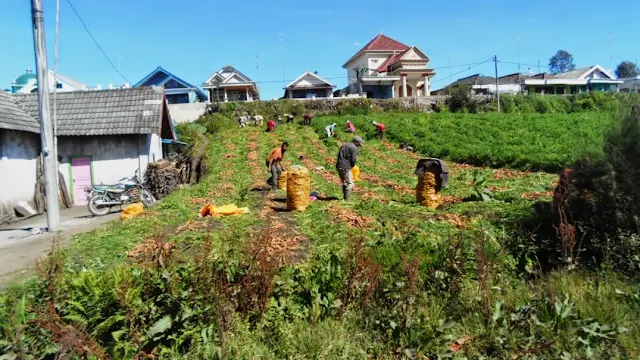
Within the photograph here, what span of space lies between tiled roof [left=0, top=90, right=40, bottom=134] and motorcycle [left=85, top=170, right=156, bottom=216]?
340 cm

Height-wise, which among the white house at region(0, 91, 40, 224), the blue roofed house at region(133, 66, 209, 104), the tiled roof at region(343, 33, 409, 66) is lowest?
the white house at region(0, 91, 40, 224)

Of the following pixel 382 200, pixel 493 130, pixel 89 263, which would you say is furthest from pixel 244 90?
pixel 89 263

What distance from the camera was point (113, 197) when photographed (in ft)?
45.8

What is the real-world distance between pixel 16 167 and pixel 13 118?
1.69 metres

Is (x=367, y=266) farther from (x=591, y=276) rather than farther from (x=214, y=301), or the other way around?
(x=591, y=276)

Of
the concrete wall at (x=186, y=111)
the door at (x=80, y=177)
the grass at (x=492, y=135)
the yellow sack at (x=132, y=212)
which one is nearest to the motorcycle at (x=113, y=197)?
the yellow sack at (x=132, y=212)

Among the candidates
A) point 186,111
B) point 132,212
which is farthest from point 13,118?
point 186,111

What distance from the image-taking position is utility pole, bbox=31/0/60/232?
1095 cm

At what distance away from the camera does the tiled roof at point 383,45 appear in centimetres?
5678

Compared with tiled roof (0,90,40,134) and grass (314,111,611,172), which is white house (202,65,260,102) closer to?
grass (314,111,611,172)

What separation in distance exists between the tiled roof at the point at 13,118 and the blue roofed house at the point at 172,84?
27383 mm

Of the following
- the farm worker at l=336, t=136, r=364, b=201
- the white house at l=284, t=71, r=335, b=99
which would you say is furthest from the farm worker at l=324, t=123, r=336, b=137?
the white house at l=284, t=71, r=335, b=99

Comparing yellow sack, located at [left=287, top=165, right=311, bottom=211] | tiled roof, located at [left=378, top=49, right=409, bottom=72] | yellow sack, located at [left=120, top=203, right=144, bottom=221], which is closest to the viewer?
yellow sack, located at [left=287, top=165, right=311, bottom=211]

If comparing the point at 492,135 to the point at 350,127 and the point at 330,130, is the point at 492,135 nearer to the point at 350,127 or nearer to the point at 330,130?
the point at 350,127
